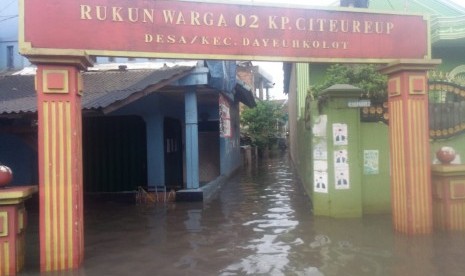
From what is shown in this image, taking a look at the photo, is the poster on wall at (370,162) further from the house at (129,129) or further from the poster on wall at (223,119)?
the poster on wall at (223,119)

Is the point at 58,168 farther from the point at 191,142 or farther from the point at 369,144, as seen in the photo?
the point at 191,142

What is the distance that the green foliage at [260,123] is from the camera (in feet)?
109

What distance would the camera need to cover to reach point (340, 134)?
31.3 ft

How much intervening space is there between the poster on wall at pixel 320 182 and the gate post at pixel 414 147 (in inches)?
77.6

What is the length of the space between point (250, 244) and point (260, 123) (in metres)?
25.9

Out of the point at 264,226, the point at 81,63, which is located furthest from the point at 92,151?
the point at 81,63

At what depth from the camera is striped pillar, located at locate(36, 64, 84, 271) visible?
6.20 metres

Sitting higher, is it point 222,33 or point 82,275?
point 222,33

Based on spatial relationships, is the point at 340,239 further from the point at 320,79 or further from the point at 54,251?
the point at 320,79

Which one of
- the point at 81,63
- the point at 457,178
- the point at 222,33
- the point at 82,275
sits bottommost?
the point at 82,275

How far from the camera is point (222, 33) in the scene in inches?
278

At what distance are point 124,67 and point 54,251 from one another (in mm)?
7936

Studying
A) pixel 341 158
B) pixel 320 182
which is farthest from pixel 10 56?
pixel 341 158

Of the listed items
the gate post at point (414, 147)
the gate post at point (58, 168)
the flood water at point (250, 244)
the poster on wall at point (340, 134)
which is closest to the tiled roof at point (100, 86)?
the flood water at point (250, 244)
